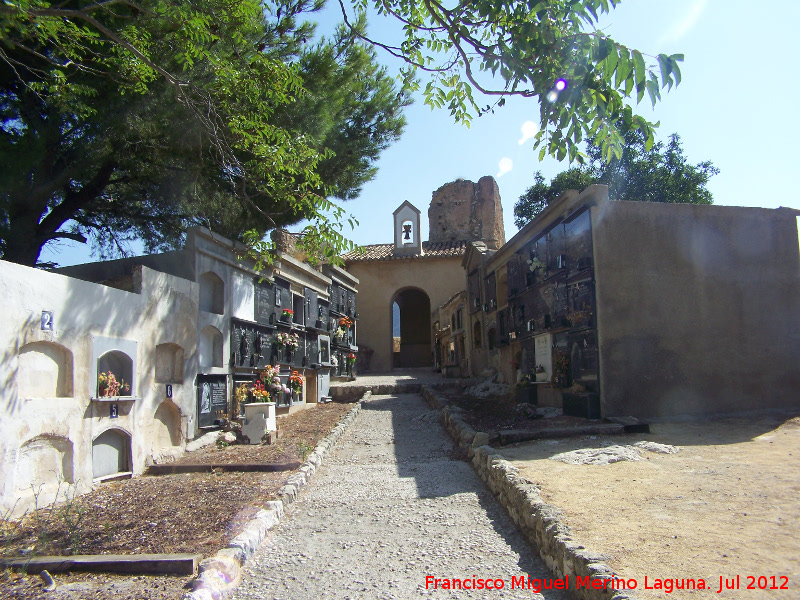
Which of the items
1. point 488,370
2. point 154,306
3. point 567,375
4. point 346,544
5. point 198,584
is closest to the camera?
point 198,584

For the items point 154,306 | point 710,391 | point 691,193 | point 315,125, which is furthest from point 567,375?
point 691,193

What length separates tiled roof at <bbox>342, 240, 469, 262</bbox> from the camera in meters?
27.2

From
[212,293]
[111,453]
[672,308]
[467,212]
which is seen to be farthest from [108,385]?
[467,212]

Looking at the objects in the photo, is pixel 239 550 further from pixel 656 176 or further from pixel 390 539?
pixel 656 176

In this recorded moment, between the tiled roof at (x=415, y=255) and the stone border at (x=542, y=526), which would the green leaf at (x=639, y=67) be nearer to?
the stone border at (x=542, y=526)

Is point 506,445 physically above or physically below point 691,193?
below

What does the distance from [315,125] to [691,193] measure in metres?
20.2

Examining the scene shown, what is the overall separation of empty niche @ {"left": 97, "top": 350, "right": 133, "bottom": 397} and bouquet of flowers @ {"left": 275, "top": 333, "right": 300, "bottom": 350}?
4.91 m

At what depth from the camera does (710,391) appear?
1000 cm

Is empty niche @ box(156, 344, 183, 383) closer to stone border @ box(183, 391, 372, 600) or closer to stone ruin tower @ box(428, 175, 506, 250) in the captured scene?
stone border @ box(183, 391, 372, 600)

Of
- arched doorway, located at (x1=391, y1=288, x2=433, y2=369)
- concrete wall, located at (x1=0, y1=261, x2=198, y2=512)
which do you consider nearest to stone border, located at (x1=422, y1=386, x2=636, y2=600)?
concrete wall, located at (x1=0, y1=261, x2=198, y2=512)

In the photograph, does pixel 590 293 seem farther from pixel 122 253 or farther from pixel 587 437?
pixel 122 253

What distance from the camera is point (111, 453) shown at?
699cm

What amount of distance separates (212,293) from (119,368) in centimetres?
294
